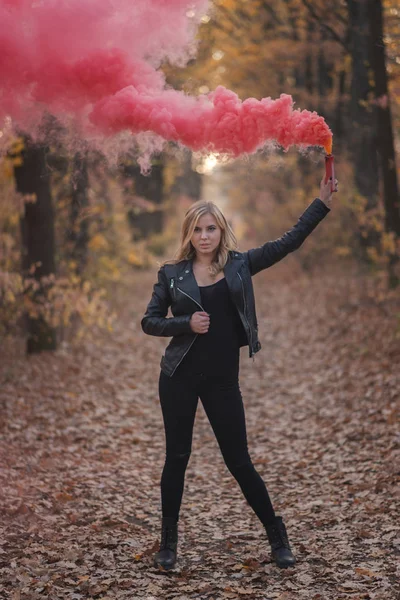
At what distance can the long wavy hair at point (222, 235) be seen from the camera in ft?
16.3

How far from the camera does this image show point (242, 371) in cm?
1253

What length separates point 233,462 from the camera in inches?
195

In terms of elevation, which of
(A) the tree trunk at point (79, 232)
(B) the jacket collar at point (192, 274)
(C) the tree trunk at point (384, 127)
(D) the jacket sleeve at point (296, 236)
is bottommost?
(B) the jacket collar at point (192, 274)

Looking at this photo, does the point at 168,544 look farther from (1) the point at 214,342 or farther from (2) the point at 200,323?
(2) the point at 200,323

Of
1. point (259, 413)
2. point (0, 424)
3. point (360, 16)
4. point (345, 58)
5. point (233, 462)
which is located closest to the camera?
point (233, 462)

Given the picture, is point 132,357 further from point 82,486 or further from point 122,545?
point 122,545

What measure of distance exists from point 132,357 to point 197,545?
7862 mm

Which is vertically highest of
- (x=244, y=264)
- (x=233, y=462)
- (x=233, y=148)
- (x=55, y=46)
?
(x=55, y=46)

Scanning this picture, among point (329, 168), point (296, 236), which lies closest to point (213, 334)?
point (296, 236)

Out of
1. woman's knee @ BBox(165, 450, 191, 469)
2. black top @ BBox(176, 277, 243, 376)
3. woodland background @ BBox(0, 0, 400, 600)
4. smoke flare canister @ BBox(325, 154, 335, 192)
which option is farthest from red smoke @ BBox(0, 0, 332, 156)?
woman's knee @ BBox(165, 450, 191, 469)

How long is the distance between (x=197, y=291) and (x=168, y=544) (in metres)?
1.93

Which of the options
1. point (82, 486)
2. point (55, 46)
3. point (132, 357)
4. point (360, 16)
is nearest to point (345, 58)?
point (360, 16)

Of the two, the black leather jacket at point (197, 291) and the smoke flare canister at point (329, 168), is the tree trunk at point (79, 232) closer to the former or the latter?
the black leather jacket at point (197, 291)

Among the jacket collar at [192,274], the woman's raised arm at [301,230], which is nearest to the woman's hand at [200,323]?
the jacket collar at [192,274]
